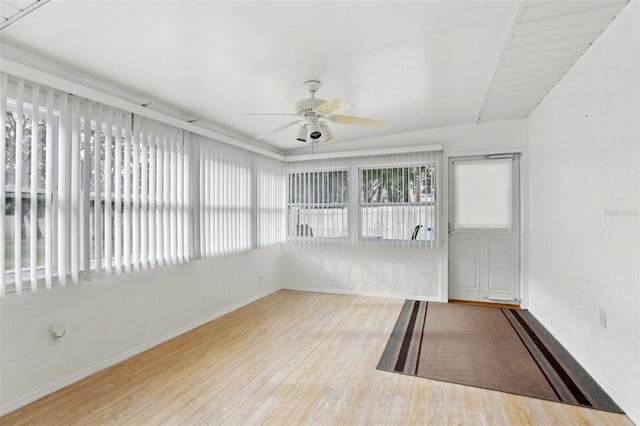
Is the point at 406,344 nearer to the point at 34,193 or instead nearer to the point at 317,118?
the point at 317,118

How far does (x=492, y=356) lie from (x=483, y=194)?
2505 millimetres

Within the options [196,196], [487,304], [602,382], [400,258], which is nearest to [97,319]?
[196,196]

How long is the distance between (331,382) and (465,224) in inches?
129

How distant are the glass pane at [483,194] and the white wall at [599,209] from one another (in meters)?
0.93

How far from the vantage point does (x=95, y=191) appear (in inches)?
103

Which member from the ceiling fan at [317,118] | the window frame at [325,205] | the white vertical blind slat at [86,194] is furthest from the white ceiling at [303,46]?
the window frame at [325,205]

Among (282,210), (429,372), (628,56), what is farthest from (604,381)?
(282,210)

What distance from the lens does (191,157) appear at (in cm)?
355

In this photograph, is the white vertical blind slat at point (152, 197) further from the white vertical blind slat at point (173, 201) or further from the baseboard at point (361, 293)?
the baseboard at point (361, 293)

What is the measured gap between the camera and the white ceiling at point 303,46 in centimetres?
196

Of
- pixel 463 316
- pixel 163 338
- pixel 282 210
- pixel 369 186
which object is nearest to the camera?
pixel 163 338

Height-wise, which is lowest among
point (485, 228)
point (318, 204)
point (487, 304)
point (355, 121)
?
point (487, 304)

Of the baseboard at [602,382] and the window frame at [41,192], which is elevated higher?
the window frame at [41,192]

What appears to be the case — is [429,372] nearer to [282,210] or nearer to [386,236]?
[386,236]
